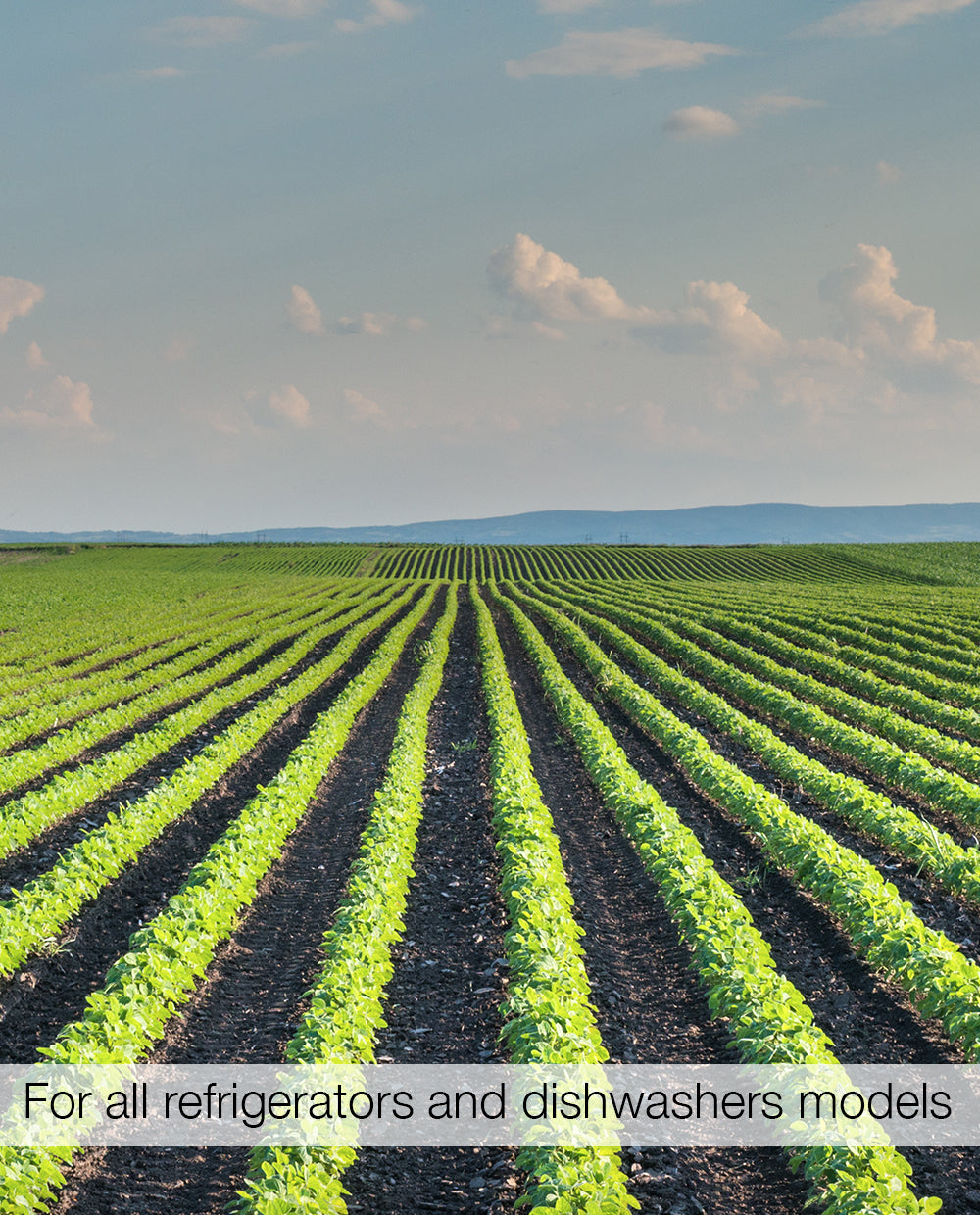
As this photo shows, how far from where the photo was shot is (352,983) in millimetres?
8141

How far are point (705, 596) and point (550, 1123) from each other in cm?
4456

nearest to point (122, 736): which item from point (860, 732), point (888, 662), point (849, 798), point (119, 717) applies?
point (119, 717)

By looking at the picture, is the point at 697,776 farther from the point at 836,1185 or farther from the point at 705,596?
the point at 705,596

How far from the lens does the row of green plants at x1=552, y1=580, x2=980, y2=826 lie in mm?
14086

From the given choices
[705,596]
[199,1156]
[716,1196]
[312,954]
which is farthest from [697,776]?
[705,596]

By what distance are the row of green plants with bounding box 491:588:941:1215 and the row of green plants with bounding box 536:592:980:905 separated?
3062mm

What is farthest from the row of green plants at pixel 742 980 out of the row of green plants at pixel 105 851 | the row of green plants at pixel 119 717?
the row of green plants at pixel 119 717

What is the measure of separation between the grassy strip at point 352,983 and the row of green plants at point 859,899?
5.35 metres

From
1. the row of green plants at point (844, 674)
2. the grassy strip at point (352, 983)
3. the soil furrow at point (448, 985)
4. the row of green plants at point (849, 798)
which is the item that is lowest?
the soil furrow at point (448, 985)

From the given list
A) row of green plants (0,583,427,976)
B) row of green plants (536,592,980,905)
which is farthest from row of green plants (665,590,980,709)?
row of green plants (0,583,427,976)

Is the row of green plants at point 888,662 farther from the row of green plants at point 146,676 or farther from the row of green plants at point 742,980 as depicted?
the row of green plants at point 146,676

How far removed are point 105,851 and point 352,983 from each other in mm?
5057

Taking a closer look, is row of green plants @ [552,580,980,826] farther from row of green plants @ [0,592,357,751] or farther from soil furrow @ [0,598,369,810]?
row of green plants @ [0,592,357,751]

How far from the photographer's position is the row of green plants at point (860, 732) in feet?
46.2
